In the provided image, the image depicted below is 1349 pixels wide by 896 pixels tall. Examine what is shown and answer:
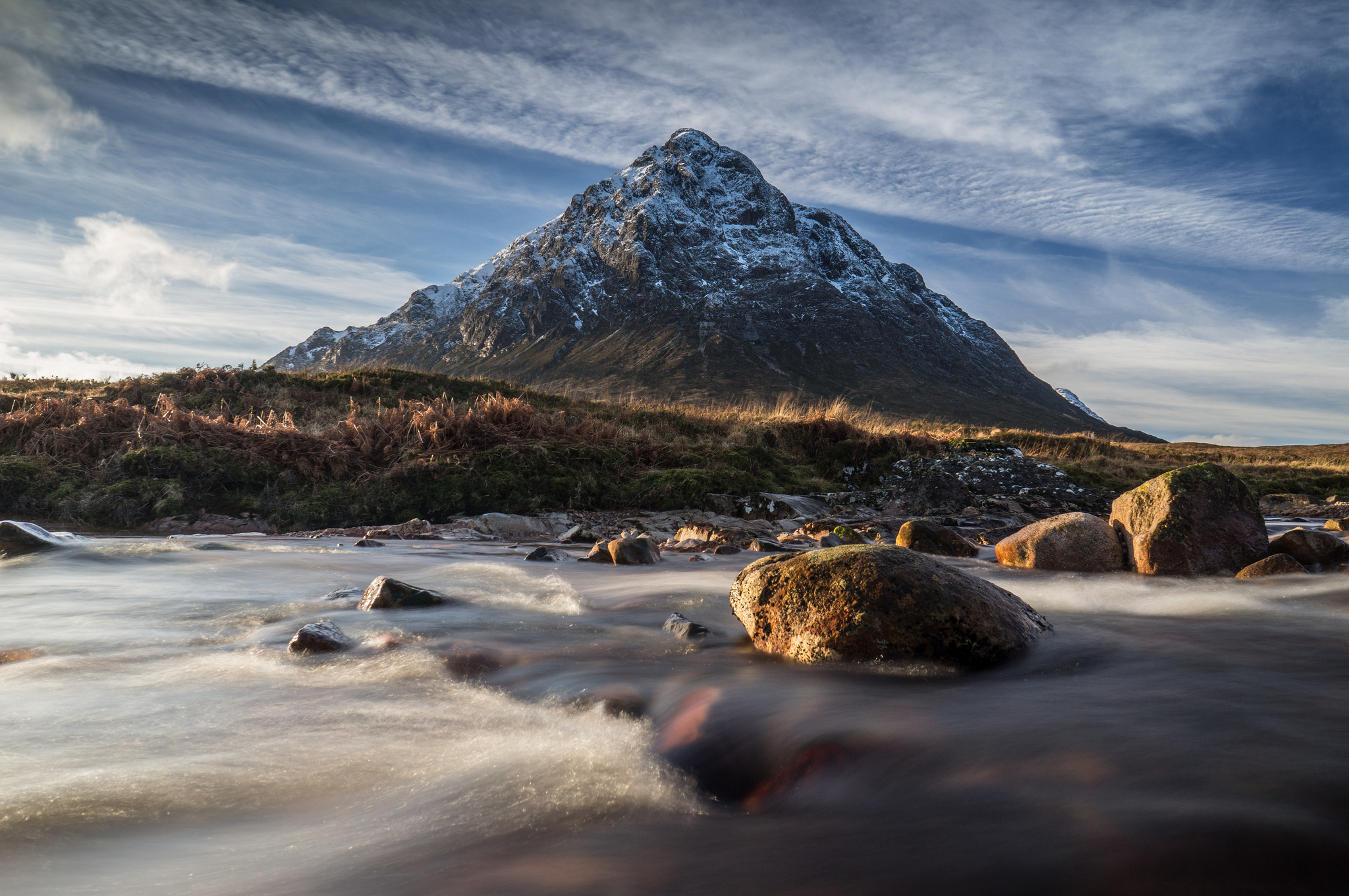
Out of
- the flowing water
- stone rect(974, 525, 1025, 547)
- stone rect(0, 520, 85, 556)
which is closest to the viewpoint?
the flowing water

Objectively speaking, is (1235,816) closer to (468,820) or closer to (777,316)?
(468,820)

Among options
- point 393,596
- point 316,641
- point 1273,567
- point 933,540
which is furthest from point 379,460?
point 1273,567

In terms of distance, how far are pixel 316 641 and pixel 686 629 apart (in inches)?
79.2

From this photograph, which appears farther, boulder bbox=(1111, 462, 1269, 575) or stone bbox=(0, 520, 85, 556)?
stone bbox=(0, 520, 85, 556)

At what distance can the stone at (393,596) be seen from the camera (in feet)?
15.8

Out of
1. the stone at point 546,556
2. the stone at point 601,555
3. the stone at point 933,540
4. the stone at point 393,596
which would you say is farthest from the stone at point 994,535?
the stone at point 393,596

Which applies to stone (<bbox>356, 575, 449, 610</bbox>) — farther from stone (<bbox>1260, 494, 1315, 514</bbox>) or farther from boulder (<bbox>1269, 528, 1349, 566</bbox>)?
stone (<bbox>1260, 494, 1315, 514</bbox>)

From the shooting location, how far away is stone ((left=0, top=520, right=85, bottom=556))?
6.41 meters

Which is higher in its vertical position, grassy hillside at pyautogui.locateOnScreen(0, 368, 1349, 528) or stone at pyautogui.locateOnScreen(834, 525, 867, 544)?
grassy hillside at pyautogui.locateOnScreen(0, 368, 1349, 528)

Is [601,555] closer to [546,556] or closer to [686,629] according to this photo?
[546,556]

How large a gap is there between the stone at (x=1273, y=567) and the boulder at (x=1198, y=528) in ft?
0.68

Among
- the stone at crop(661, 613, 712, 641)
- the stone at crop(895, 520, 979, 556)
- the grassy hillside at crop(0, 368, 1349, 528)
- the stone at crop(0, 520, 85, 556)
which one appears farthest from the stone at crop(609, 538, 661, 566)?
the stone at crop(0, 520, 85, 556)

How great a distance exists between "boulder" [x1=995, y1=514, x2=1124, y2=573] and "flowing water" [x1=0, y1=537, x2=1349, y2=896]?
158 centimetres

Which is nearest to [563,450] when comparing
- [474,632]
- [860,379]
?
[474,632]
